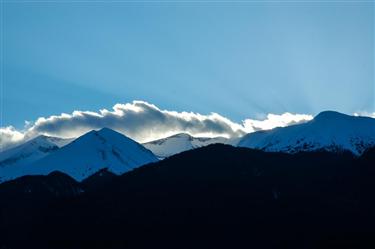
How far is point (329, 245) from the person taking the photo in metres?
199

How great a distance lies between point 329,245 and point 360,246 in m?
9.59

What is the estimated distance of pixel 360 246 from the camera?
192m
